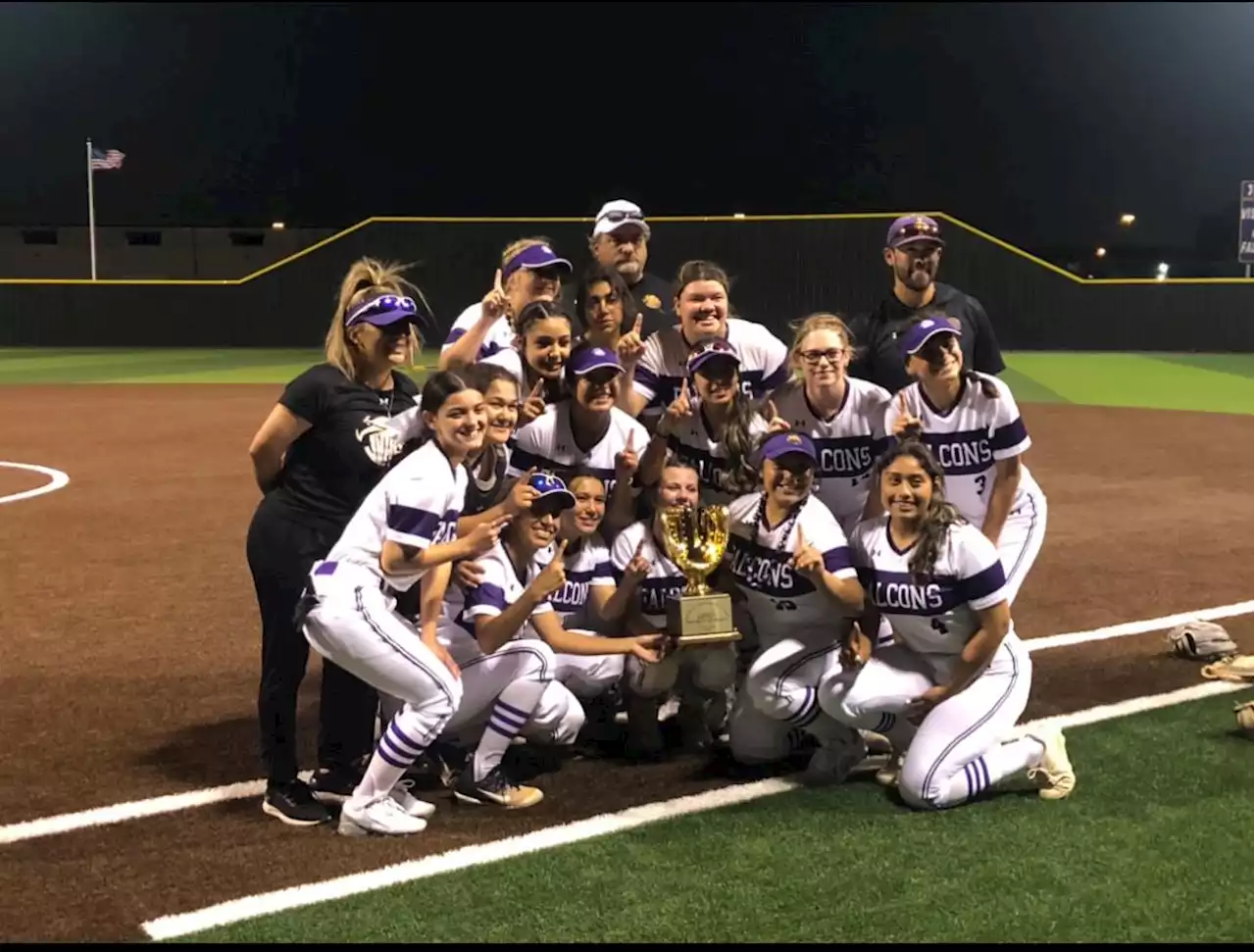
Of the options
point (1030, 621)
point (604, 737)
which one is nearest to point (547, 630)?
point (604, 737)

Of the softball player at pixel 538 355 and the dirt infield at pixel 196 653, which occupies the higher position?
the softball player at pixel 538 355

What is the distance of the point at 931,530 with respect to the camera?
13.6 feet

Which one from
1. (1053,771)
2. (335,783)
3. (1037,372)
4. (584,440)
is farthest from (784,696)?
(1037,372)

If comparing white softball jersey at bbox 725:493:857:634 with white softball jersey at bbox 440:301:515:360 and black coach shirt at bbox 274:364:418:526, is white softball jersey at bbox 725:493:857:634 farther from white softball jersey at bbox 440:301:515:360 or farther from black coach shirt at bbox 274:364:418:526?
black coach shirt at bbox 274:364:418:526

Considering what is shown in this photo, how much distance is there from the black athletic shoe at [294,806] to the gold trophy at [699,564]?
1294mm

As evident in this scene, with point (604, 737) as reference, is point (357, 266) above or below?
above

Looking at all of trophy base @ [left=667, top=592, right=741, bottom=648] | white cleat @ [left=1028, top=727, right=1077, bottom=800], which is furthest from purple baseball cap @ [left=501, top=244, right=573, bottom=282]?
white cleat @ [left=1028, top=727, right=1077, bottom=800]

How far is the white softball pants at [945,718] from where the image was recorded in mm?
4031

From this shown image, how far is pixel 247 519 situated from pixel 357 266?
17.5 ft

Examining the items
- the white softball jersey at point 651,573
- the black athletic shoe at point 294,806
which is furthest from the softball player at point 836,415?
the black athletic shoe at point 294,806

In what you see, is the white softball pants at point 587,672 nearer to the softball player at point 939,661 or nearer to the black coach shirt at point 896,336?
the softball player at point 939,661

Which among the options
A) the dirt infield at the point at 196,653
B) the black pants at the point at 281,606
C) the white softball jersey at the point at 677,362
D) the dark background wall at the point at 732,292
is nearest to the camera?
the dirt infield at the point at 196,653

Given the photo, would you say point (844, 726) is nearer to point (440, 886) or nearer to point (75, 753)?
point (440, 886)

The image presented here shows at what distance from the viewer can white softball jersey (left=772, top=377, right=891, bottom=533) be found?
474 centimetres
